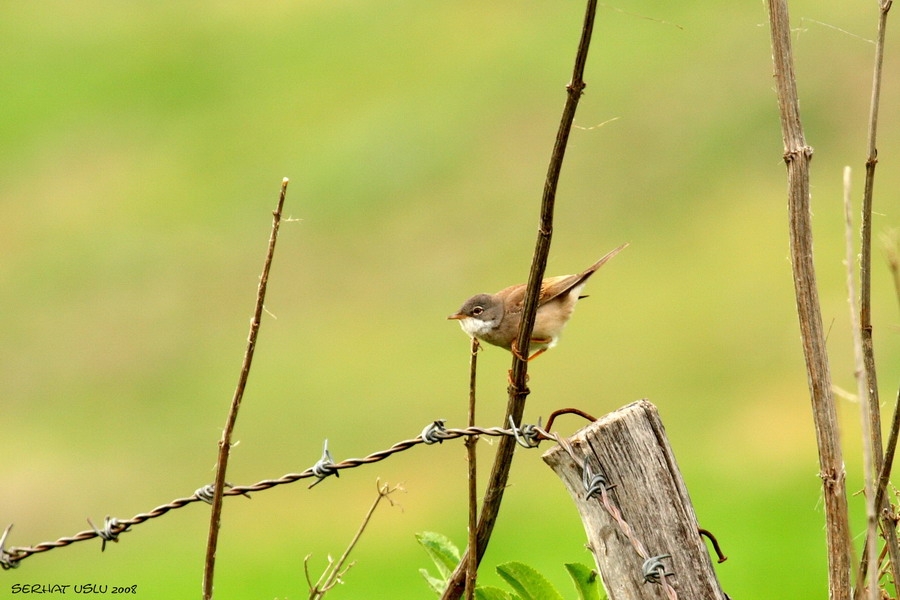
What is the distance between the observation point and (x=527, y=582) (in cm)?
380

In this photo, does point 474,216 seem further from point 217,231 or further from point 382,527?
point 382,527

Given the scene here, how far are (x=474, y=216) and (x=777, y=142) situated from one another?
27.6ft

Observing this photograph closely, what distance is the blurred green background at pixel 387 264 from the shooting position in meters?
21.5

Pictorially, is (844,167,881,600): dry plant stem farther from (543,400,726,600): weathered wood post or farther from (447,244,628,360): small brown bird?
(447,244,628,360): small brown bird

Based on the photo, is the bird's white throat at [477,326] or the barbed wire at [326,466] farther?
the bird's white throat at [477,326]

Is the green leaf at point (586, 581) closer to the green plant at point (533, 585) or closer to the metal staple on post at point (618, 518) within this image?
the green plant at point (533, 585)

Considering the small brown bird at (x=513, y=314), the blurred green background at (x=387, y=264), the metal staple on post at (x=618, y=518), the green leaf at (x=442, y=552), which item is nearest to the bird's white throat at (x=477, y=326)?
the small brown bird at (x=513, y=314)

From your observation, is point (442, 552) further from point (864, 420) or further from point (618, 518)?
point (864, 420)

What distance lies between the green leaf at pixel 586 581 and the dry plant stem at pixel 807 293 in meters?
0.78

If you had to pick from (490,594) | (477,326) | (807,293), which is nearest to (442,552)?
(490,594)

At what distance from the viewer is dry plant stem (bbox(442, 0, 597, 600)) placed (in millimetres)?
3111

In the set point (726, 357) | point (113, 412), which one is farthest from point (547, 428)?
point (113, 412)

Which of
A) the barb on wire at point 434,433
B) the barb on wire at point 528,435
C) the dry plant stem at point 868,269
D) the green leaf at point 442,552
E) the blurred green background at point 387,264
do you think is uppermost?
the blurred green background at point 387,264

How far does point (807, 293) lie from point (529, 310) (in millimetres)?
834
